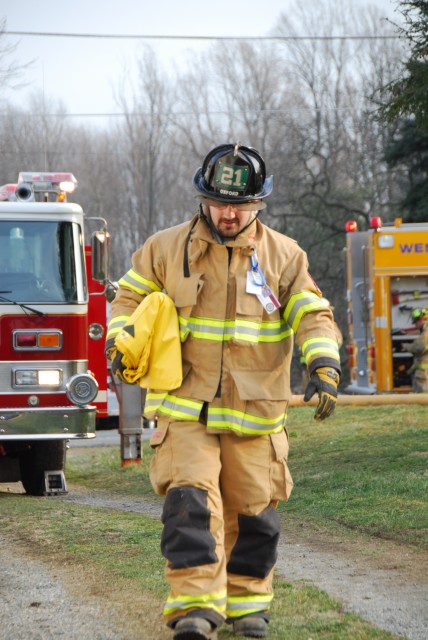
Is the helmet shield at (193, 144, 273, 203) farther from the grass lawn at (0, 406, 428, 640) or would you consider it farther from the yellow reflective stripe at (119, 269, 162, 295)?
the grass lawn at (0, 406, 428, 640)

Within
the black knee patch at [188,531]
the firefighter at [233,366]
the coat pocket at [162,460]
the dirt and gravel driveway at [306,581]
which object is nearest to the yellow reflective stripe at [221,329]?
the firefighter at [233,366]

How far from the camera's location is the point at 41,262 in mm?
9773

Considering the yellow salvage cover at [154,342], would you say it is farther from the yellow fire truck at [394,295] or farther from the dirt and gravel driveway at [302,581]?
the yellow fire truck at [394,295]

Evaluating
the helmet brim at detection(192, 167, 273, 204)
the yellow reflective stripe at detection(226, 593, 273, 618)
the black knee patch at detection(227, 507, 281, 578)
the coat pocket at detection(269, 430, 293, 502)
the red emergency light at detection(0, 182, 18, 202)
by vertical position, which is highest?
the red emergency light at detection(0, 182, 18, 202)

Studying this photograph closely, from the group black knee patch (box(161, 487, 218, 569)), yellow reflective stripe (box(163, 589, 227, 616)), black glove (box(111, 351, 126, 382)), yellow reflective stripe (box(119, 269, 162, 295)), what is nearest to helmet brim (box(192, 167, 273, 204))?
yellow reflective stripe (box(119, 269, 162, 295))

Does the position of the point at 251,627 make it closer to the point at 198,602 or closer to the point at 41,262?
the point at 198,602

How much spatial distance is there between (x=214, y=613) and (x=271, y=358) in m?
1.04

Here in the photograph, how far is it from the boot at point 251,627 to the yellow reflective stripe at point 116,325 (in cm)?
124

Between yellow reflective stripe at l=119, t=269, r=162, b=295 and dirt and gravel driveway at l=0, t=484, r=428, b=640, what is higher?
yellow reflective stripe at l=119, t=269, r=162, b=295

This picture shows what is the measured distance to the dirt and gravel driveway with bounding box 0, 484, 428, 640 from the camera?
15.9 ft

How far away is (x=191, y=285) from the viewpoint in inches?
189

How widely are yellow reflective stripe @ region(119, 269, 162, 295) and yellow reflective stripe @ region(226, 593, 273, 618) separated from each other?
4.23 ft

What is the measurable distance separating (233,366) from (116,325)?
0.52 metres

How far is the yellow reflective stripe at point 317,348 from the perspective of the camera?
15.8 ft
